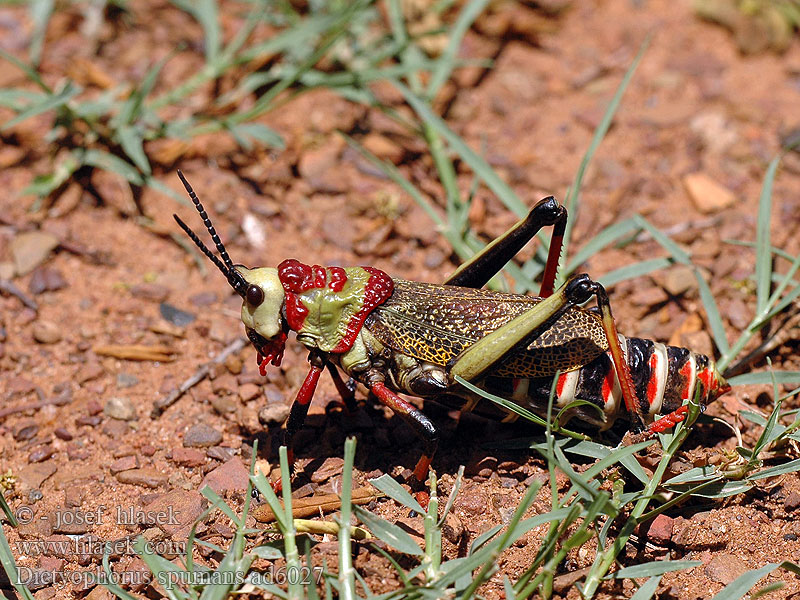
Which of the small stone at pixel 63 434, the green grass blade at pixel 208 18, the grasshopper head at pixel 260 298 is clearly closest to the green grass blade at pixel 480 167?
A: the green grass blade at pixel 208 18

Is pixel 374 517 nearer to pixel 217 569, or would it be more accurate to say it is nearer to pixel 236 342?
pixel 217 569

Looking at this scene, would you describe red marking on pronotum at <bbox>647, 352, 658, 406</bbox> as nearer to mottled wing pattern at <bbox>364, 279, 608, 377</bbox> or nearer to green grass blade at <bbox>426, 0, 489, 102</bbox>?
mottled wing pattern at <bbox>364, 279, 608, 377</bbox>

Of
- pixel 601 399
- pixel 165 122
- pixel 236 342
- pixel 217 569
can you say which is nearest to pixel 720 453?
pixel 601 399

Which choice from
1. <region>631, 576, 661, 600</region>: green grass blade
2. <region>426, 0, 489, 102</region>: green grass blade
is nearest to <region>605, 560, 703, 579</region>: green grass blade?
<region>631, 576, 661, 600</region>: green grass blade

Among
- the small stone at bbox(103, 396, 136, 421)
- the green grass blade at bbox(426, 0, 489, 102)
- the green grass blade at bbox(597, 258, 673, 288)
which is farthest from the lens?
the green grass blade at bbox(426, 0, 489, 102)

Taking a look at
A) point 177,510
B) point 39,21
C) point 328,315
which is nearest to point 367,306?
point 328,315

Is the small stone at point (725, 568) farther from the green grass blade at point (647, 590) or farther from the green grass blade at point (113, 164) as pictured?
the green grass blade at point (113, 164)

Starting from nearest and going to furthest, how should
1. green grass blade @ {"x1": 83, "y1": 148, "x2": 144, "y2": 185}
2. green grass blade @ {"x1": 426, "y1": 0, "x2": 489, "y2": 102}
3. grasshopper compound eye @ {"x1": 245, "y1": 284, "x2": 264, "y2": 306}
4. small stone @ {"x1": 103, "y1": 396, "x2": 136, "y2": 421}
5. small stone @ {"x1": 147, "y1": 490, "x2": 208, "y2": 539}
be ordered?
small stone @ {"x1": 147, "y1": 490, "x2": 208, "y2": 539}
grasshopper compound eye @ {"x1": 245, "y1": 284, "x2": 264, "y2": 306}
small stone @ {"x1": 103, "y1": 396, "x2": 136, "y2": 421}
green grass blade @ {"x1": 83, "y1": 148, "x2": 144, "y2": 185}
green grass blade @ {"x1": 426, "y1": 0, "x2": 489, "y2": 102}
